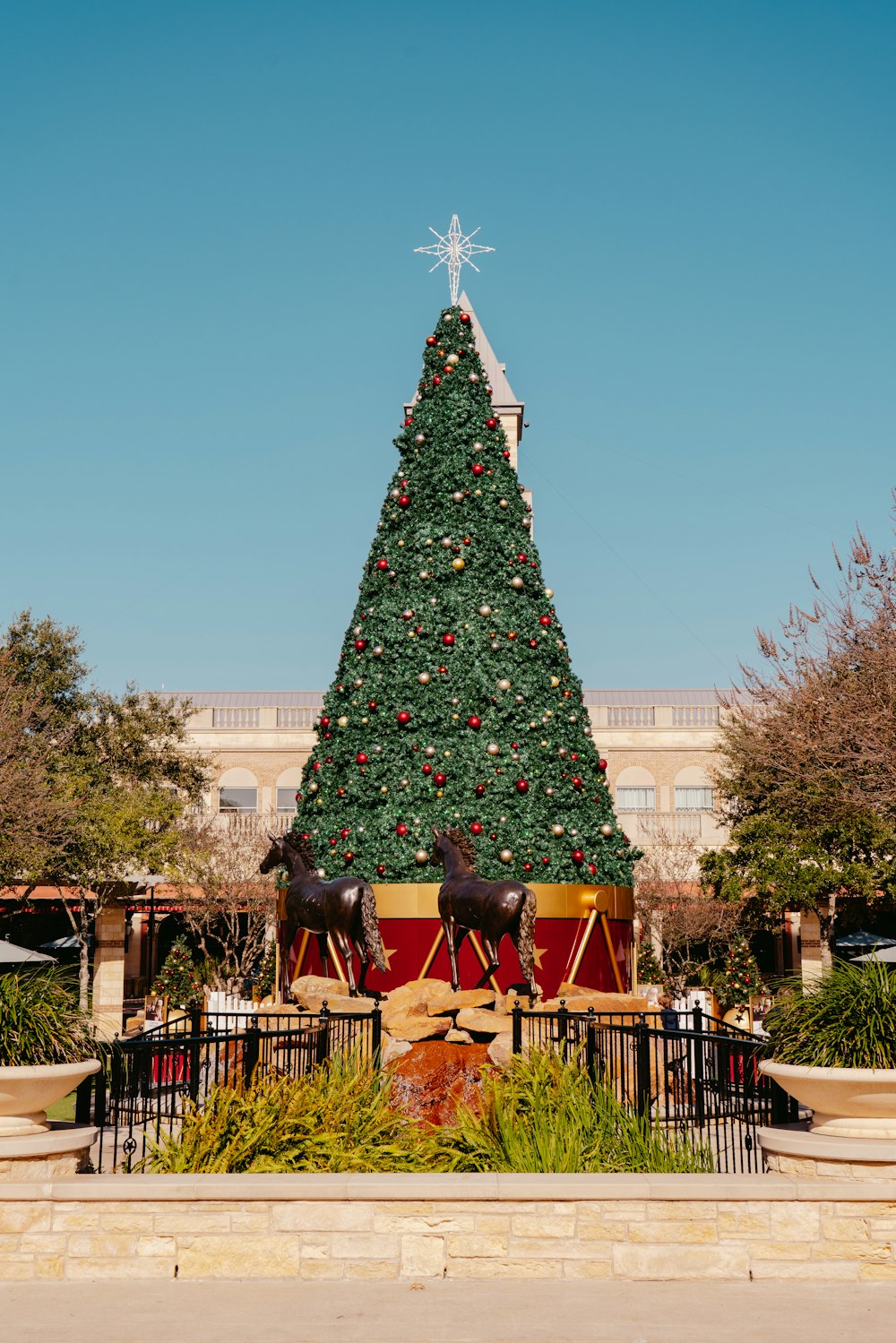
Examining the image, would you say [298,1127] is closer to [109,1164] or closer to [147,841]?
[109,1164]

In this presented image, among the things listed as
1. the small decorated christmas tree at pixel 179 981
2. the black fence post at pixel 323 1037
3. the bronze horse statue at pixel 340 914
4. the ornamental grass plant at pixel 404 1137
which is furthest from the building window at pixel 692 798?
the ornamental grass plant at pixel 404 1137

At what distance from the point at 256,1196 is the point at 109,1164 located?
133 inches

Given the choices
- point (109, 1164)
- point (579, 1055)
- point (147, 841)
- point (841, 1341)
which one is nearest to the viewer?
point (841, 1341)

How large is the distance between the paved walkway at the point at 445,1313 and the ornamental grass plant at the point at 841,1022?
5.18ft

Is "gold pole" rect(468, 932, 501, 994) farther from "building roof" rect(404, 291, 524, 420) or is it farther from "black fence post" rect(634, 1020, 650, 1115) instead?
"building roof" rect(404, 291, 524, 420)

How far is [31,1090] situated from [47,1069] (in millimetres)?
296

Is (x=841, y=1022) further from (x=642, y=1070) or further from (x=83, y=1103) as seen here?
(x=83, y=1103)

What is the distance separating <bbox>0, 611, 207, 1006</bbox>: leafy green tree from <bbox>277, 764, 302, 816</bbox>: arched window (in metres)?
8.33

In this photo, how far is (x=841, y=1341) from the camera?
21.3 ft

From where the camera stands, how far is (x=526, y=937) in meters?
16.0

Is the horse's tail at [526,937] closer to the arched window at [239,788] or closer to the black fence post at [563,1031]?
the black fence post at [563,1031]

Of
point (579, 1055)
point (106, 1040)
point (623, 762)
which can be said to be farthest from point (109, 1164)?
point (623, 762)

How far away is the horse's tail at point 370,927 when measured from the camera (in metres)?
16.3

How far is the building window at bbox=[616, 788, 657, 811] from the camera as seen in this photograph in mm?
51500
